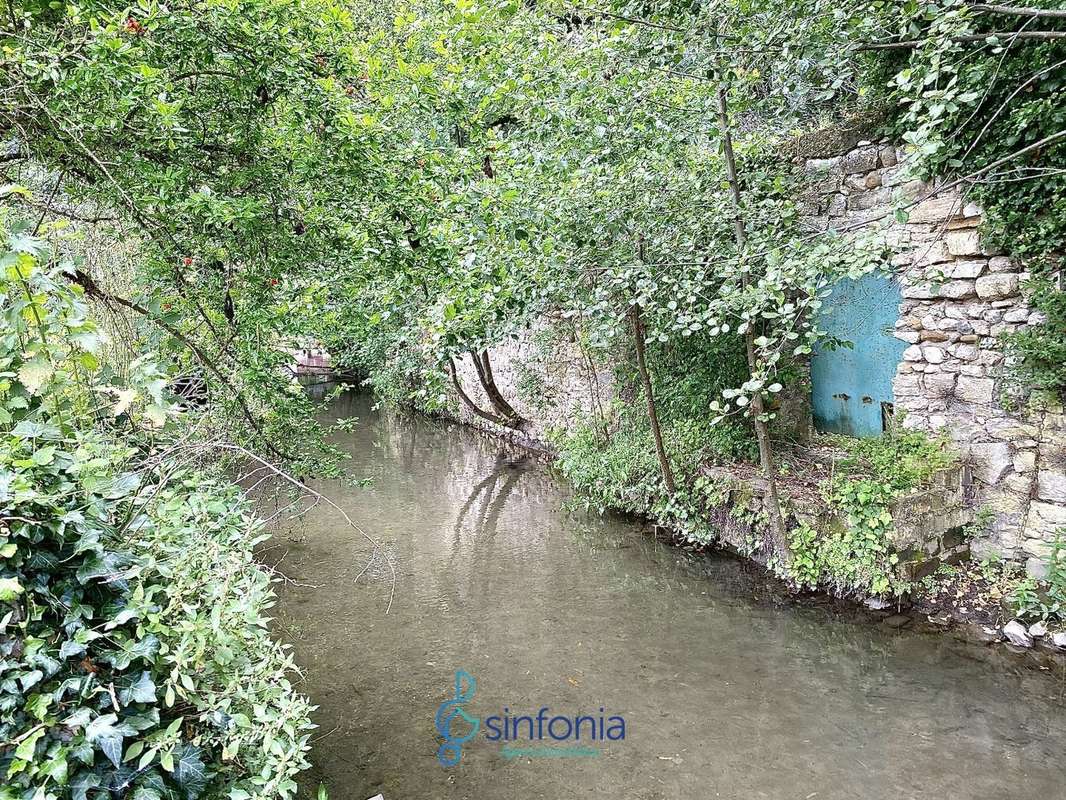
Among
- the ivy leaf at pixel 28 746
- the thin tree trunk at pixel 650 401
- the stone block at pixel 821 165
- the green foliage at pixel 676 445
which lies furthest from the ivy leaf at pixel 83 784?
the stone block at pixel 821 165

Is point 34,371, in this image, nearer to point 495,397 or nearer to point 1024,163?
point 1024,163

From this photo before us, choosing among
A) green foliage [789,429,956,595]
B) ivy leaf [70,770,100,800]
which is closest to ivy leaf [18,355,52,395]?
ivy leaf [70,770,100,800]

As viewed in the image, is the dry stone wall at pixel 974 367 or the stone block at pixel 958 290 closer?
the dry stone wall at pixel 974 367

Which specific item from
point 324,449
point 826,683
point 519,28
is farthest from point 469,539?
point 519,28

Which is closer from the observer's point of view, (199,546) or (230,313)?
(199,546)

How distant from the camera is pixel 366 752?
3.29 meters

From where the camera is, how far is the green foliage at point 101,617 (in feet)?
4.96

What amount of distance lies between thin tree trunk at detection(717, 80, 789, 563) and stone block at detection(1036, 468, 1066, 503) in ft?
5.37

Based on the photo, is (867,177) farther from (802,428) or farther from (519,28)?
(519,28)

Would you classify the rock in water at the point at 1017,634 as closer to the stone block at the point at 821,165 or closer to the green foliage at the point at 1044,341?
the green foliage at the point at 1044,341

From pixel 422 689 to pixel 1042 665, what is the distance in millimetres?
3737

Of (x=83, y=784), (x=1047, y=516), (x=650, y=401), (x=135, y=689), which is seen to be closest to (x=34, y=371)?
(x=135, y=689)
